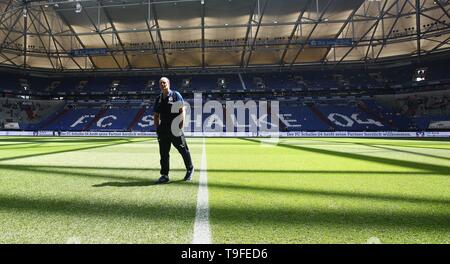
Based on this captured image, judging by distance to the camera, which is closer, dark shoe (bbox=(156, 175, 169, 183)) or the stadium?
the stadium

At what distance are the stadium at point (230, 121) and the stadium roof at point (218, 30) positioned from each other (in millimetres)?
206

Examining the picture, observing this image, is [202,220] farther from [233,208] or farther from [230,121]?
[230,121]

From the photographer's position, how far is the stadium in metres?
2.70

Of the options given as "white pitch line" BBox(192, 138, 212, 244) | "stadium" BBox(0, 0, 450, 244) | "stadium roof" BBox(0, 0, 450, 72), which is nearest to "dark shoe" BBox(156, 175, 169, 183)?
"stadium" BBox(0, 0, 450, 244)

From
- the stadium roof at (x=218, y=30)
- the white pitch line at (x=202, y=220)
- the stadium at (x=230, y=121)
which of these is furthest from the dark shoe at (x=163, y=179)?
the stadium roof at (x=218, y=30)

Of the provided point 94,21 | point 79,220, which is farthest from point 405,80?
point 79,220

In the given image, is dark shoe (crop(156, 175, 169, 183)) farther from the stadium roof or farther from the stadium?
the stadium roof

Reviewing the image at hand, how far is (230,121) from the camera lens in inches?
1507

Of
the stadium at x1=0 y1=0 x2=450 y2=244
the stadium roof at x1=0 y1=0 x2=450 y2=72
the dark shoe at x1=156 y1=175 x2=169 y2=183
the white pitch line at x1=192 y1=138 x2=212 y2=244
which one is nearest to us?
the white pitch line at x1=192 y1=138 x2=212 y2=244

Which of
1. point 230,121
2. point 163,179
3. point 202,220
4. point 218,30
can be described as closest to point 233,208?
point 202,220

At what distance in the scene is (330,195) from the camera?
3758 mm

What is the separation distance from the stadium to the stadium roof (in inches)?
8.1

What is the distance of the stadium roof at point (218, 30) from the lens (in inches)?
1093
